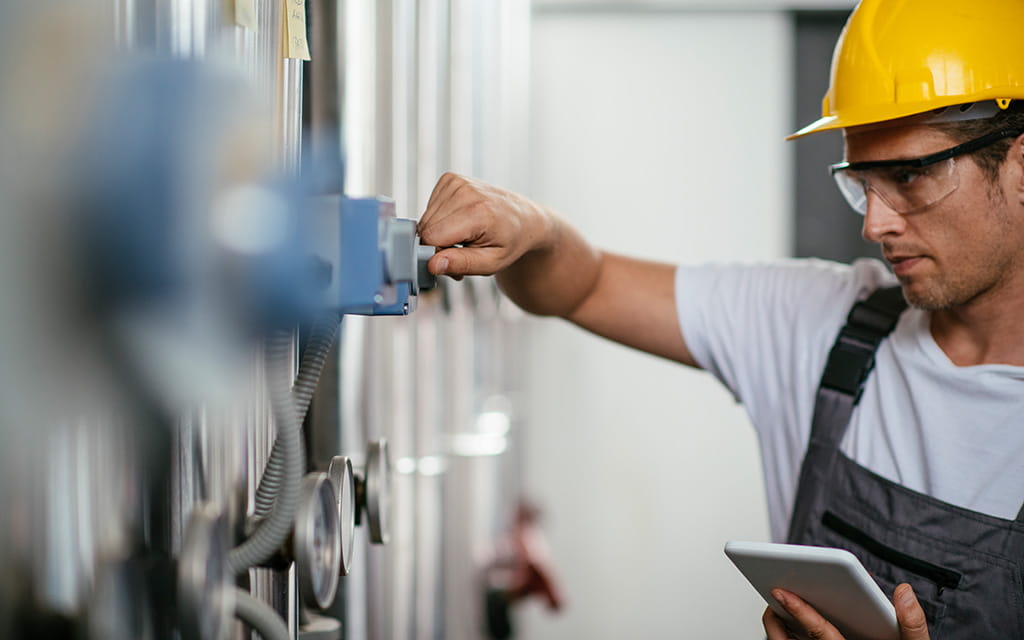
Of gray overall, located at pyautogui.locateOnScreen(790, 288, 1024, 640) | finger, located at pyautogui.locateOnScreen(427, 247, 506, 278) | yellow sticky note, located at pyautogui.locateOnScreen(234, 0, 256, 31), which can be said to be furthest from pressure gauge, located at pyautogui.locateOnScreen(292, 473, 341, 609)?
gray overall, located at pyautogui.locateOnScreen(790, 288, 1024, 640)

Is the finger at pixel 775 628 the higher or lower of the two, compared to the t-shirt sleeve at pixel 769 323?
lower

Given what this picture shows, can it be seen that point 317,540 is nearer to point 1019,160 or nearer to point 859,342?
point 859,342

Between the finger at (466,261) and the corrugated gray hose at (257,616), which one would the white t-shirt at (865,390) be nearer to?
the finger at (466,261)

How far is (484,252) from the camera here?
3.66ft

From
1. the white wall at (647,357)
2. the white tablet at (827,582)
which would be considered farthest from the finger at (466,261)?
the white wall at (647,357)

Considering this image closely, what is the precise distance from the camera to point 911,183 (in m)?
1.31

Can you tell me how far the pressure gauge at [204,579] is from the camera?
0.61m

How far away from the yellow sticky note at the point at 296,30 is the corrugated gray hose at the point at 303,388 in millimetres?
259

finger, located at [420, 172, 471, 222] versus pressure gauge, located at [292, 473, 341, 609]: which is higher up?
finger, located at [420, 172, 471, 222]

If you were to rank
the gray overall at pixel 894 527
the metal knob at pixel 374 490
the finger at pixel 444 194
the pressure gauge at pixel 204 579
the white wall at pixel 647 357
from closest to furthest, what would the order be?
1. the pressure gauge at pixel 204 579
2. the metal knob at pixel 374 490
3. the finger at pixel 444 194
4. the gray overall at pixel 894 527
5. the white wall at pixel 647 357

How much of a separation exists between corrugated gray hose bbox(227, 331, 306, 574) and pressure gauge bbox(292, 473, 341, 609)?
13 millimetres

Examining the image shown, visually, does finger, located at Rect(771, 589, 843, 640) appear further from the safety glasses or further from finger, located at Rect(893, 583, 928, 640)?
the safety glasses

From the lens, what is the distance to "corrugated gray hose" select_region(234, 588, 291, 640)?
71 cm

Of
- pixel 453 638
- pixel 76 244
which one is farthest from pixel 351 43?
pixel 453 638
